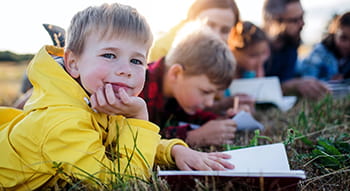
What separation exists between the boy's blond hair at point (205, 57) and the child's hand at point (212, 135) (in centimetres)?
37

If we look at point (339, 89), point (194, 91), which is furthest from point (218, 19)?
point (339, 89)

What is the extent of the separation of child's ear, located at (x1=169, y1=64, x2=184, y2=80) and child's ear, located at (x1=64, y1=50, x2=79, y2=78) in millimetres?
1063

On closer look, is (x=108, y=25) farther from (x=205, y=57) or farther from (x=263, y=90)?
(x=263, y=90)

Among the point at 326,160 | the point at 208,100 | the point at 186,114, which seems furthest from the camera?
the point at 186,114

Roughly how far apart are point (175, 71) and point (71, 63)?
1.08 metres

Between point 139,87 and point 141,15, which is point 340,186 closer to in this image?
point 139,87

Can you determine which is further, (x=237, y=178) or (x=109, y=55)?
(x=109, y=55)

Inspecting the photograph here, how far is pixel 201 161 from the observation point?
1.30 metres

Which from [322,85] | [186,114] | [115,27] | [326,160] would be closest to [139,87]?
[115,27]

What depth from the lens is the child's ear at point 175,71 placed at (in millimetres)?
2357

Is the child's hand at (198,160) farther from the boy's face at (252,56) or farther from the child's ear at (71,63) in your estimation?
the boy's face at (252,56)

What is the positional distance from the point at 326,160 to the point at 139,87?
2.77 feet

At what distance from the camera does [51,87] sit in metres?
1.28

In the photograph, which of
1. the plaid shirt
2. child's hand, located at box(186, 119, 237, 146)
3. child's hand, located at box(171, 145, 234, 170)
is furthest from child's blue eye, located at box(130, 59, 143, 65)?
the plaid shirt
